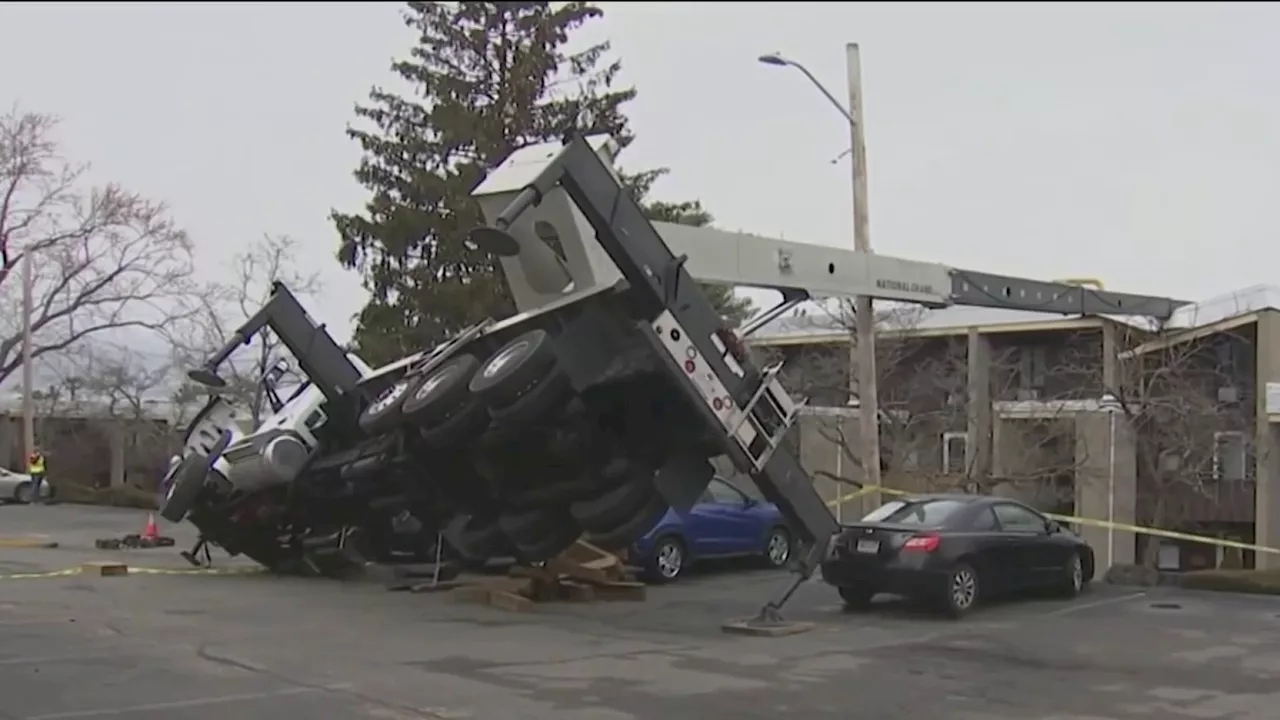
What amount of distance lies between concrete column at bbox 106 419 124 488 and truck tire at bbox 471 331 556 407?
42752 mm

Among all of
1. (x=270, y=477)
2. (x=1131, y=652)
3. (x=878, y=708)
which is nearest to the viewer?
(x=878, y=708)

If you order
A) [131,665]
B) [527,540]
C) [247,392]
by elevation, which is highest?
[247,392]

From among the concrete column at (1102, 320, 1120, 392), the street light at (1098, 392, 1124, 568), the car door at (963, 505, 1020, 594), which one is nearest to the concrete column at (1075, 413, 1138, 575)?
the street light at (1098, 392, 1124, 568)

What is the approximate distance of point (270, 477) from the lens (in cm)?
1803

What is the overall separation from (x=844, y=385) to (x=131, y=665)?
76.8 ft

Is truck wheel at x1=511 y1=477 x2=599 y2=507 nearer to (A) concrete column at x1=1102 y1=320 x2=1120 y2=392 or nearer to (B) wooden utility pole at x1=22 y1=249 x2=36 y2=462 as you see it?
(A) concrete column at x1=1102 y1=320 x2=1120 y2=392

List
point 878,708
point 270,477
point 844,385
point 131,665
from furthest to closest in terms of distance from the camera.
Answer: point 844,385 → point 270,477 → point 131,665 → point 878,708

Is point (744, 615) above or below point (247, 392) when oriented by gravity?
below

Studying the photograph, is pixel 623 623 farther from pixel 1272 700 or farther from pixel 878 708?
pixel 1272 700

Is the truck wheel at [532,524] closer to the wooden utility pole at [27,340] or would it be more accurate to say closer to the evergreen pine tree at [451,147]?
the evergreen pine tree at [451,147]

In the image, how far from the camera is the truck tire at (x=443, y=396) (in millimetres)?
14039

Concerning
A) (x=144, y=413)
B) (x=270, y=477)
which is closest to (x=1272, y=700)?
(x=270, y=477)

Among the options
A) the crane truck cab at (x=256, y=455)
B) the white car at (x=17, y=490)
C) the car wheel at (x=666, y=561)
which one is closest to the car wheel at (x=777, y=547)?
the car wheel at (x=666, y=561)

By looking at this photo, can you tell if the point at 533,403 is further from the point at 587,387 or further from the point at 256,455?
the point at 256,455
